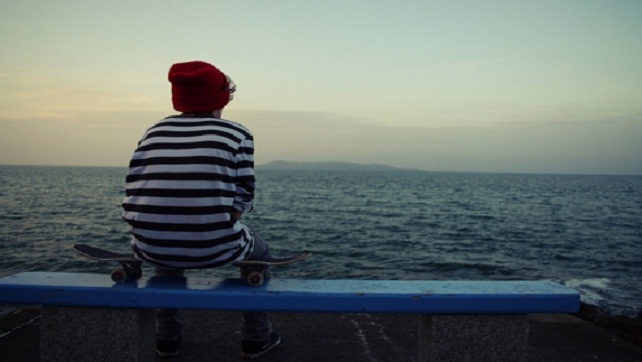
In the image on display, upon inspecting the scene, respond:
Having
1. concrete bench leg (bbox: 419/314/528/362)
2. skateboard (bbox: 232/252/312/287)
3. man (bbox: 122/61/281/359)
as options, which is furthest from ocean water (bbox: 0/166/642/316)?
man (bbox: 122/61/281/359)

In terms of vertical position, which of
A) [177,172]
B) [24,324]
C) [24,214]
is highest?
[177,172]

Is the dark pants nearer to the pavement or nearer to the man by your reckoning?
the pavement

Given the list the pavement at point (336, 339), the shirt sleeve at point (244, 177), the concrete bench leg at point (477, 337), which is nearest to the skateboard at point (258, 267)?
the shirt sleeve at point (244, 177)

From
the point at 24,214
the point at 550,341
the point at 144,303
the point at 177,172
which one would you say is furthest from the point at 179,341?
the point at 24,214

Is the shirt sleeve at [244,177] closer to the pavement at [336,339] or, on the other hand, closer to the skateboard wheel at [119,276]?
the skateboard wheel at [119,276]

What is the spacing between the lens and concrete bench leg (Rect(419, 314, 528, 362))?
2.45m

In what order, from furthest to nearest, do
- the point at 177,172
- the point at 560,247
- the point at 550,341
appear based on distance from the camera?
the point at 560,247
the point at 550,341
the point at 177,172

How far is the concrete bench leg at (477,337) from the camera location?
8.03 feet

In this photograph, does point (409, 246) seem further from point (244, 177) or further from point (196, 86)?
point (196, 86)

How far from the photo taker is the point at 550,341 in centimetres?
386

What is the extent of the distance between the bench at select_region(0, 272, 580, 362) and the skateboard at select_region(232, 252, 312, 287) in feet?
0.15

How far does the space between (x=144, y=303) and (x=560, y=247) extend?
69.4 feet

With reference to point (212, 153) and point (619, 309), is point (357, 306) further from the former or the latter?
point (619, 309)

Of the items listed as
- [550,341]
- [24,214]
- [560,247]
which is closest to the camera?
[550,341]
